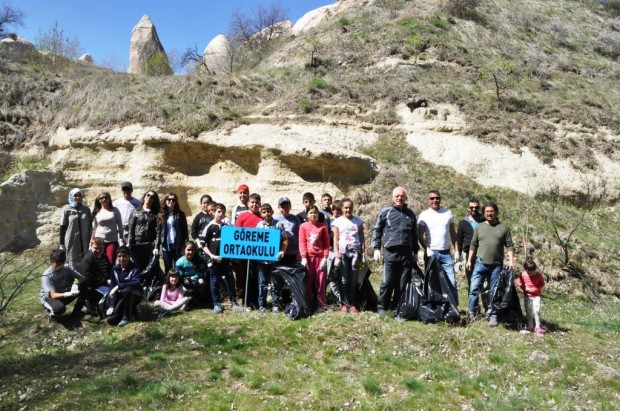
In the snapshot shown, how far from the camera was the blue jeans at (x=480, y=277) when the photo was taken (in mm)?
6344

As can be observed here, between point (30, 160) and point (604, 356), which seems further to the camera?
point (30, 160)

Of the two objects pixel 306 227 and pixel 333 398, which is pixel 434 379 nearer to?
pixel 333 398

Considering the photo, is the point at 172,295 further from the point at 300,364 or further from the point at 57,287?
the point at 300,364

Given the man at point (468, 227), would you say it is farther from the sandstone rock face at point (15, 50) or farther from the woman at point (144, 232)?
the sandstone rock face at point (15, 50)

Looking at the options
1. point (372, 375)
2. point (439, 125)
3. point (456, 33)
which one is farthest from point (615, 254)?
point (456, 33)

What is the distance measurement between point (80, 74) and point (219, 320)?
42.8 feet

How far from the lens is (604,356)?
18.7 ft

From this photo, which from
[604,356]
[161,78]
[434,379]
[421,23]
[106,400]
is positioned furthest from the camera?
[421,23]

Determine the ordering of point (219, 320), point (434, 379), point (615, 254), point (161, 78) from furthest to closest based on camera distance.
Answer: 1. point (161, 78)
2. point (615, 254)
3. point (219, 320)
4. point (434, 379)

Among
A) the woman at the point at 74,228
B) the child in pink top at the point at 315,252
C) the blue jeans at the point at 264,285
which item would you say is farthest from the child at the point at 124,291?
the child in pink top at the point at 315,252

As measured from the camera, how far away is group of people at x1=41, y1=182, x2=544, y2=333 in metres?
6.34

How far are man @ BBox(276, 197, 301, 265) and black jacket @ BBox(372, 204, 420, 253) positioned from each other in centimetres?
116

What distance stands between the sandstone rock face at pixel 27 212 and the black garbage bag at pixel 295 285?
766 centimetres

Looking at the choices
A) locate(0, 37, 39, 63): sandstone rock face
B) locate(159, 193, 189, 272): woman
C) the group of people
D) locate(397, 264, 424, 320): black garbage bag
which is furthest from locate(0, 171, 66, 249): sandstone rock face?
locate(0, 37, 39, 63): sandstone rock face
